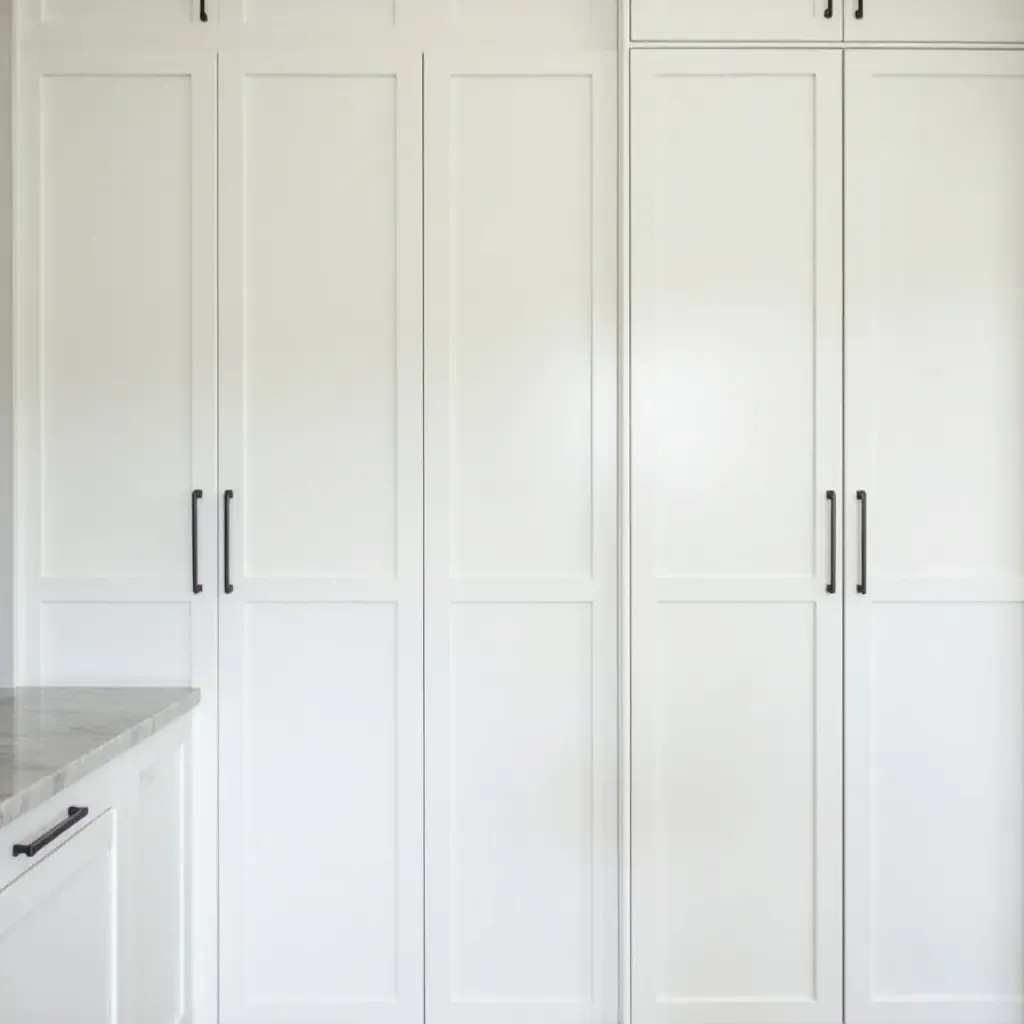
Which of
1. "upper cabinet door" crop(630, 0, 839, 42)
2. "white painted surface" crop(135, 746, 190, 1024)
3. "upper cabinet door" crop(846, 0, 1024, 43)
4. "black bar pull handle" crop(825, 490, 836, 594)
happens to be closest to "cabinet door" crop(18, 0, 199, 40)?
"upper cabinet door" crop(630, 0, 839, 42)

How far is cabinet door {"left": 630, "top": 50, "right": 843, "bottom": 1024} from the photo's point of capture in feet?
6.23

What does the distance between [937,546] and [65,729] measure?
187 cm

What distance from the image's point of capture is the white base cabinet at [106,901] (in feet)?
4.04

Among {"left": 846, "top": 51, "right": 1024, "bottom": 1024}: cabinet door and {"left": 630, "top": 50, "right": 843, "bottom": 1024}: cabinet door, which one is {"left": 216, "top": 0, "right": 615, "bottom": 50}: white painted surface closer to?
{"left": 630, "top": 50, "right": 843, "bottom": 1024}: cabinet door

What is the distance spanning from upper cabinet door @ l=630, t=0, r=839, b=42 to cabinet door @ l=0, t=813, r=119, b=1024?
1.98m

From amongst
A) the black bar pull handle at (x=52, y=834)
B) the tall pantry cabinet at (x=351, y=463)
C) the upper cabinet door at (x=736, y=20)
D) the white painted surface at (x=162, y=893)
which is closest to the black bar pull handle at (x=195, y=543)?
the tall pantry cabinet at (x=351, y=463)

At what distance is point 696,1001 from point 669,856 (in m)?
0.33

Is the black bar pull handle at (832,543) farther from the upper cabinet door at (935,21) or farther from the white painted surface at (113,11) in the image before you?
the white painted surface at (113,11)

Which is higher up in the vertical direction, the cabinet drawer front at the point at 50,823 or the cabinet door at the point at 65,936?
the cabinet drawer front at the point at 50,823

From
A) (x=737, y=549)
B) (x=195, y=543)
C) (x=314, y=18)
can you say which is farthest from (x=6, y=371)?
(x=737, y=549)

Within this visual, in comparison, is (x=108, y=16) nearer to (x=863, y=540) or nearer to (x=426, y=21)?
(x=426, y=21)

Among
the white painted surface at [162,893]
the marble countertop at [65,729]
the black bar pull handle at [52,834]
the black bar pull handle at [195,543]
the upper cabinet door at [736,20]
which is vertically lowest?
the white painted surface at [162,893]

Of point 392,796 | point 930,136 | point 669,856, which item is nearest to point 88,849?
point 392,796

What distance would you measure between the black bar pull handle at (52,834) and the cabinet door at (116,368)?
580 millimetres
